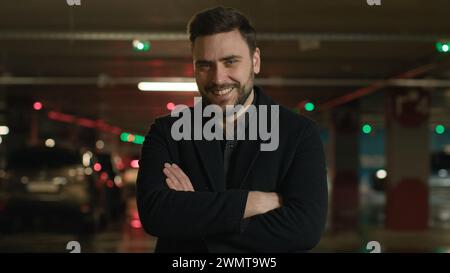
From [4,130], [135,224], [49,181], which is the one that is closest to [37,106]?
[4,130]

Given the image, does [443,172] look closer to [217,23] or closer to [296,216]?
[296,216]

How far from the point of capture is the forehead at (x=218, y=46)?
9.26ft

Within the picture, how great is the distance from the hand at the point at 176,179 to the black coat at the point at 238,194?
3 centimetres

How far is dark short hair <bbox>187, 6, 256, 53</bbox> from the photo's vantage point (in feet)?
9.32

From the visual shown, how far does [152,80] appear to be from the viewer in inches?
724

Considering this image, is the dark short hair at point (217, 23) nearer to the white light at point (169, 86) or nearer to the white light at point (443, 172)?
the white light at point (169, 86)

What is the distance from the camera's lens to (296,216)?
115 inches

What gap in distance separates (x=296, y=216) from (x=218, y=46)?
68 cm

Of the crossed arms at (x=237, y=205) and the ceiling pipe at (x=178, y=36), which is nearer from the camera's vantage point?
the crossed arms at (x=237, y=205)

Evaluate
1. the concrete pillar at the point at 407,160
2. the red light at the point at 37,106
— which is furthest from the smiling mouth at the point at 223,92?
the red light at the point at 37,106

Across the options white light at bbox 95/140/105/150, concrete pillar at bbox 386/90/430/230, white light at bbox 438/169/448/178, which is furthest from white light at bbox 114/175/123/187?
white light at bbox 438/169/448/178

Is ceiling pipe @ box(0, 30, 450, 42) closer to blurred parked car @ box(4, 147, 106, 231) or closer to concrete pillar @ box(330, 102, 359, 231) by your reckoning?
blurred parked car @ box(4, 147, 106, 231)

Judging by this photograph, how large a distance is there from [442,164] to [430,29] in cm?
1244
